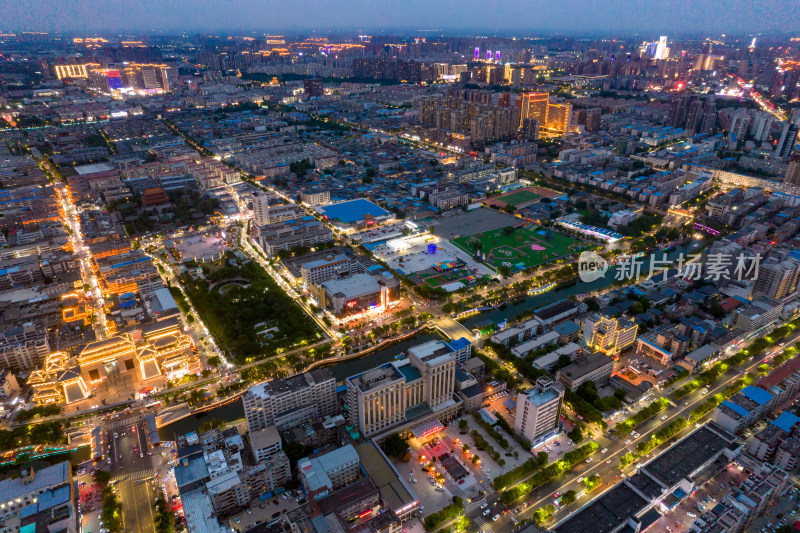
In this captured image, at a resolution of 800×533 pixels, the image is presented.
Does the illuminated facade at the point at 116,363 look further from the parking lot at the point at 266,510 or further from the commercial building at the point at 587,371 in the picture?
the commercial building at the point at 587,371

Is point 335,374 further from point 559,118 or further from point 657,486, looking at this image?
point 559,118

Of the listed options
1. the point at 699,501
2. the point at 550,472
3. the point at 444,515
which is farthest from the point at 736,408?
the point at 444,515

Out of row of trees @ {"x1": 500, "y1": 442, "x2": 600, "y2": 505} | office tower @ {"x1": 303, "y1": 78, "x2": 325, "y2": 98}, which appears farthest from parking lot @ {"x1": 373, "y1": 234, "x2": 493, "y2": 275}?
office tower @ {"x1": 303, "y1": 78, "x2": 325, "y2": 98}

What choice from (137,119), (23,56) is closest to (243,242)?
(137,119)

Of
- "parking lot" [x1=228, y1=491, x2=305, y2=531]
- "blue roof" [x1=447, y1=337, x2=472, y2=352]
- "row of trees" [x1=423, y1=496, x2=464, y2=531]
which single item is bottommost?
"parking lot" [x1=228, y1=491, x2=305, y2=531]

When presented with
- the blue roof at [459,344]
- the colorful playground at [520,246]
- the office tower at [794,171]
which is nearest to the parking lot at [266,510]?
the blue roof at [459,344]

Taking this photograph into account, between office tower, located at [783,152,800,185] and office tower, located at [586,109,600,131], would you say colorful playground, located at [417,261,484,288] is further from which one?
office tower, located at [586,109,600,131]
